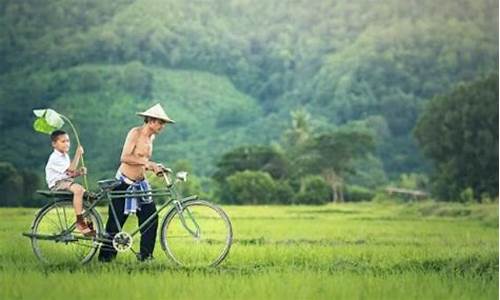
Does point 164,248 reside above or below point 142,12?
below

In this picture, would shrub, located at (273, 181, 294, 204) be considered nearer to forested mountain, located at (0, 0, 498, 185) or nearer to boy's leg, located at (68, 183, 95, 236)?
forested mountain, located at (0, 0, 498, 185)

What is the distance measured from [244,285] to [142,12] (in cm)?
169

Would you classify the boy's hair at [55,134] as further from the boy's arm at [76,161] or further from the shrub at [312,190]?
the shrub at [312,190]

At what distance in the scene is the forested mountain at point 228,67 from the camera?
598 cm

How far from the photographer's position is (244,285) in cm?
587

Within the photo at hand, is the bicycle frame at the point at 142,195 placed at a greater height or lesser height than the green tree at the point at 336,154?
lesser

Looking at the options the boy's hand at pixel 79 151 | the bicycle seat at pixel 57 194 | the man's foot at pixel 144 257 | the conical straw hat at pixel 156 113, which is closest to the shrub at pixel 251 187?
the conical straw hat at pixel 156 113

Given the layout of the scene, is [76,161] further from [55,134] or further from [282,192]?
[282,192]

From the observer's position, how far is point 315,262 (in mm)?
6105

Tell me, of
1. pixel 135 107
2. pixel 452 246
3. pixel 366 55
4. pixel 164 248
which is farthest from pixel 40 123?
pixel 452 246

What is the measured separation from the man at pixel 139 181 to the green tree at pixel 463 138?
1681mm

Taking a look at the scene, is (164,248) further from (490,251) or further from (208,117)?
(490,251)

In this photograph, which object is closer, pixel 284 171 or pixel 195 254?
pixel 195 254

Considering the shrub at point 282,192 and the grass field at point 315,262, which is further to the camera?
the shrub at point 282,192
